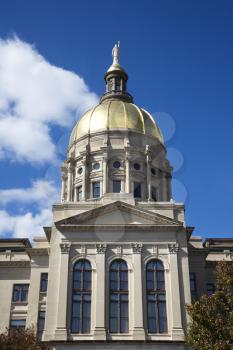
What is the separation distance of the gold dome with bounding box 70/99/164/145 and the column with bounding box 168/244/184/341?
2646 cm

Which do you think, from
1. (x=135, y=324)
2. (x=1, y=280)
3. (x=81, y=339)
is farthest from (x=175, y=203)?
(x=1, y=280)

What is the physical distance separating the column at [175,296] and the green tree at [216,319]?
10.8m

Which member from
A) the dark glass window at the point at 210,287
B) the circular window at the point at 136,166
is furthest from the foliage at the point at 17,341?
the circular window at the point at 136,166

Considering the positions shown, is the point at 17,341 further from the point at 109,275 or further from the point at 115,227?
the point at 115,227

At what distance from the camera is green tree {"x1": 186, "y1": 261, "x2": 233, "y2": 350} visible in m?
32.3

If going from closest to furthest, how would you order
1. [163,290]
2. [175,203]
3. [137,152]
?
[163,290] < [175,203] < [137,152]

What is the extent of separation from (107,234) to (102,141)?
23.5m

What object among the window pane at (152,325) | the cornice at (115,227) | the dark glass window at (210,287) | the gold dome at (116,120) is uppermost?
the gold dome at (116,120)

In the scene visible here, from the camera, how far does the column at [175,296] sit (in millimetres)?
45031

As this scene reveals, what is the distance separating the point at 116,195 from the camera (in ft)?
179

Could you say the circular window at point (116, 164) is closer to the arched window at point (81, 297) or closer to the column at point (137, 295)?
the column at point (137, 295)

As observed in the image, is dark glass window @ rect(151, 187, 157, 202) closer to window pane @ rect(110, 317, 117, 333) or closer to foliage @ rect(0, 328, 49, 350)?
window pane @ rect(110, 317, 117, 333)

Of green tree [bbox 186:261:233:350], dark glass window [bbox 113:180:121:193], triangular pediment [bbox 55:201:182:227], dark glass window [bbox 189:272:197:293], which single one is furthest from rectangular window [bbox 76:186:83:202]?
green tree [bbox 186:261:233:350]

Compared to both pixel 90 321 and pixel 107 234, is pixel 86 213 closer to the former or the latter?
pixel 107 234
